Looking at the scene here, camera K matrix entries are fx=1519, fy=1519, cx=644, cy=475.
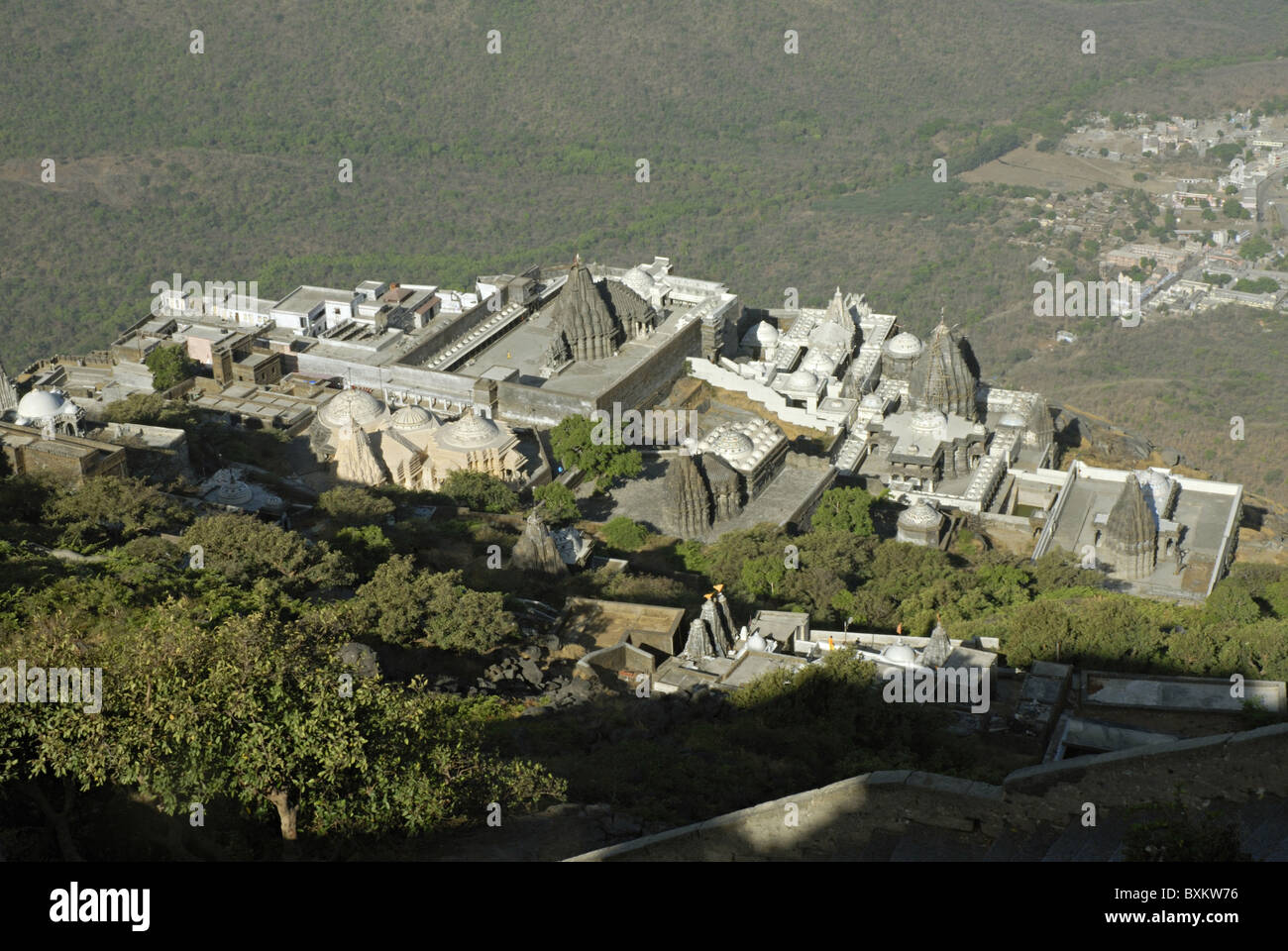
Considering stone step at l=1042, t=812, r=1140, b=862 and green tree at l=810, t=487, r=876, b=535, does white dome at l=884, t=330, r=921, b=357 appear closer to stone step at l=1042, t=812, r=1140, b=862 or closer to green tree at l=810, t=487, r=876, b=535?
green tree at l=810, t=487, r=876, b=535

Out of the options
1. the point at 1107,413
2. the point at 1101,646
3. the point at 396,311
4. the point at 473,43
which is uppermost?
the point at 473,43

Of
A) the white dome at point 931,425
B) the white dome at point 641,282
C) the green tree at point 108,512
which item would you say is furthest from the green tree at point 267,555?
the white dome at point 641,282

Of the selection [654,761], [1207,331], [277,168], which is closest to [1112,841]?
[654,761]

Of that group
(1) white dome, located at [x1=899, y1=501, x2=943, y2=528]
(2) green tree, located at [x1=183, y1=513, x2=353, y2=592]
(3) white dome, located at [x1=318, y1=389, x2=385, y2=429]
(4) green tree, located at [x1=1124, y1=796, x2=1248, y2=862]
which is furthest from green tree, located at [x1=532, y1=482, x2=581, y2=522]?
(4) green tree, located at [x1=1124, y1=796, x2=1248, y2=862]

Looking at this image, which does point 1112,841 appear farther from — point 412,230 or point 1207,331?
point 412,230

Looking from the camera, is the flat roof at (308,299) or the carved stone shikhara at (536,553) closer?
the carved stone shikhara at (536,553)

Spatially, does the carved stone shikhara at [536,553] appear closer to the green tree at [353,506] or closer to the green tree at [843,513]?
the green tree at [353,506]
